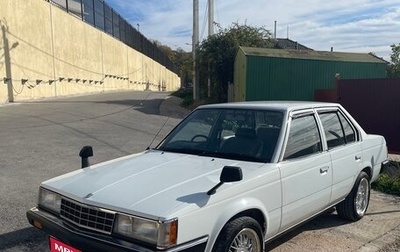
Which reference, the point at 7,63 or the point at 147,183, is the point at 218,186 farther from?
the point at 7,63

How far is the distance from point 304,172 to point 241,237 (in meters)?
1.06

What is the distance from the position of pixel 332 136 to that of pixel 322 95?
11.5 m

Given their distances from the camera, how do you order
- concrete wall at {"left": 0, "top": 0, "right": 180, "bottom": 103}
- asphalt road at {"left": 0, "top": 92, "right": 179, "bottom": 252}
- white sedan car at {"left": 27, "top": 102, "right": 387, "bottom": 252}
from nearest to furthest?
1. white sedan car at {"left": 27, "top": 102, "right": 387, "bottom": 252}
2. asphalt road at {"left": 0, "top": 92, "right": 179, "bottom": 252}
3. concrete wall at {"left": 0, "top": 0, "right": 180, "bottom": 103}

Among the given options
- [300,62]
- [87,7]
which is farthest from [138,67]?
[300,62]

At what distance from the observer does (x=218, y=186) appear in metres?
2.74

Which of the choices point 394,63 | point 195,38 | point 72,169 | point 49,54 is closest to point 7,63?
point 49,54

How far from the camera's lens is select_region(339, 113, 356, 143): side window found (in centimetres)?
464

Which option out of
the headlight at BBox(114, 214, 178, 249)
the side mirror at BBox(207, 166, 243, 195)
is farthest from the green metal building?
the headlight at BBox(114, 214, 178, 249)

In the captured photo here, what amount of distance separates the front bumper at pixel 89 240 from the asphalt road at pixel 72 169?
34.3 inches

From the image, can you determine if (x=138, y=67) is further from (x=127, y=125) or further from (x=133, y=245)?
(x=133, y=245)

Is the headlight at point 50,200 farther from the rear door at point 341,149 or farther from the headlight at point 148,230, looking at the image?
the rear door at point 341,149

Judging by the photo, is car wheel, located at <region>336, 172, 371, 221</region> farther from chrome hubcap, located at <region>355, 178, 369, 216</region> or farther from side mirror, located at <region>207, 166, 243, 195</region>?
side mirror, located at <region>207, 166, 243, 195</region>

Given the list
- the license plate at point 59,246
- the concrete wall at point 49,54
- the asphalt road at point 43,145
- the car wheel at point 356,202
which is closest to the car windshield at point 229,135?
the license plate at point 59,246

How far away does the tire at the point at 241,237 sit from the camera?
2.77 m
